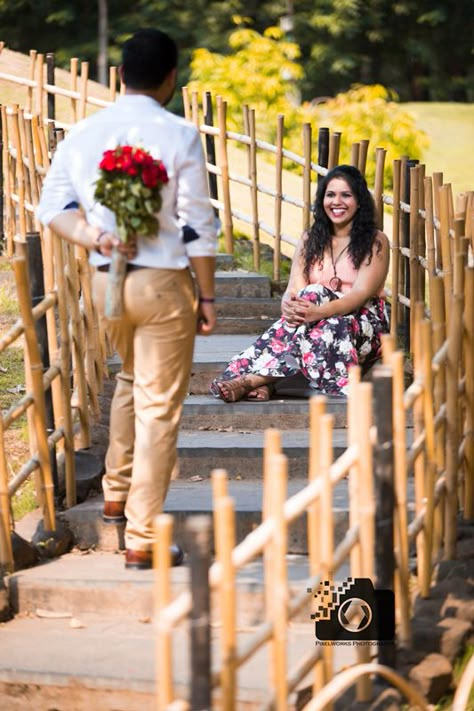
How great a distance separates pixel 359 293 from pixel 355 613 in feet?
6.84

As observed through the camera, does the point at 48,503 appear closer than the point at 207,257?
No

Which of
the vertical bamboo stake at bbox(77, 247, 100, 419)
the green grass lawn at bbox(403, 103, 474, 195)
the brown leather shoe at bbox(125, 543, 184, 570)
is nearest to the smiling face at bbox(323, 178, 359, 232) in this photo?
the vertical bamboo stake at bbox(77, 247, 100, 419)

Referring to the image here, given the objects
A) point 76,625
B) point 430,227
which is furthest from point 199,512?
point 430,227

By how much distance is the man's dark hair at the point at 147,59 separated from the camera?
4.07 meters

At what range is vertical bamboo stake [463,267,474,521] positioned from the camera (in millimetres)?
4578

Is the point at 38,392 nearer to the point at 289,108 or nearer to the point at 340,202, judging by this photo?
the point at 340,202

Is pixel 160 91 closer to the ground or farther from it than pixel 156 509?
farther from it

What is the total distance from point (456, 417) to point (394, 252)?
2172 millimetres

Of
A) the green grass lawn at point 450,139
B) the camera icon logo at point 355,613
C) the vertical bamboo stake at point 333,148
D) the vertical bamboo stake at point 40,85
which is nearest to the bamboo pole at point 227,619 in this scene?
the camera icon logo at point 355,613

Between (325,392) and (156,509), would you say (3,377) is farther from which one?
(156,509)

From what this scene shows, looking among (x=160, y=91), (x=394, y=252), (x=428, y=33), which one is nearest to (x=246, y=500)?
(x=160, y=91)

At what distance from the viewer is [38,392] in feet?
15.1

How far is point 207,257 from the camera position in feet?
13.6

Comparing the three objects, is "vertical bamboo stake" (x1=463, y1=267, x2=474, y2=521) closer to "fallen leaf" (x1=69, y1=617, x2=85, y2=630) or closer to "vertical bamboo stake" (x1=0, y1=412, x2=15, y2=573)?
"fallen leaf" (x1=69, y1=617, x2=85, y2=630)
